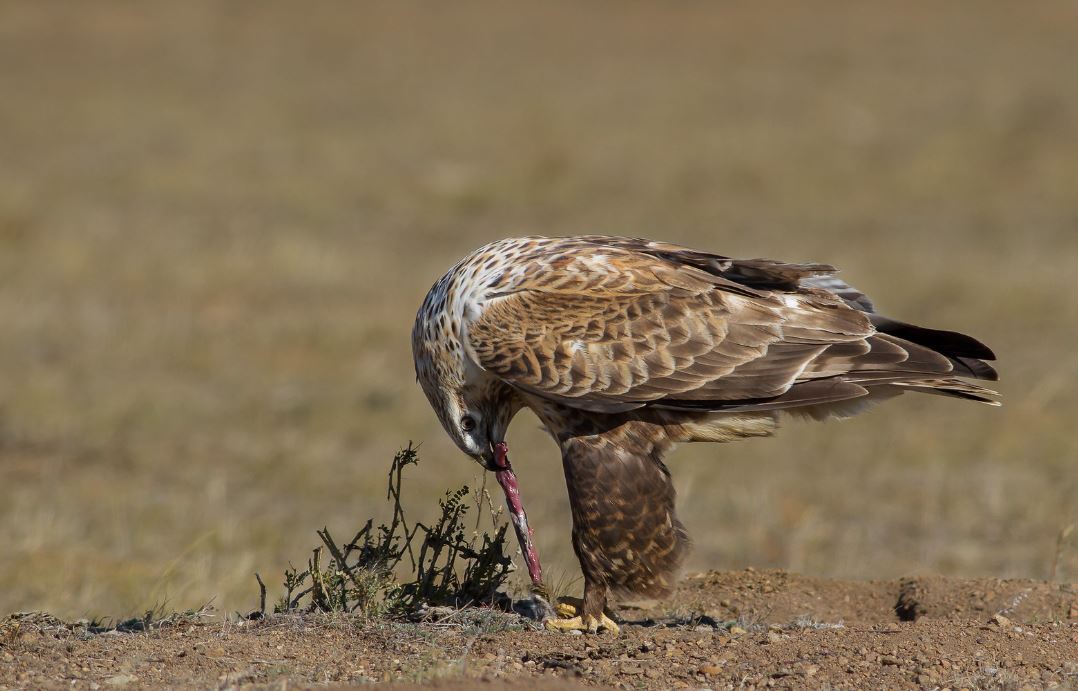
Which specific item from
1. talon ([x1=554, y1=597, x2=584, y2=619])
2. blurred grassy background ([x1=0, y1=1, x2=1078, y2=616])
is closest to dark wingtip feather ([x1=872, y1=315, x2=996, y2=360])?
talon ([x1=554, y1=597, x2=584, y2=619])

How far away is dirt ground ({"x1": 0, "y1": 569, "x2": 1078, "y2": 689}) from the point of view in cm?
451

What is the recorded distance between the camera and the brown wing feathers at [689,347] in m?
5.25

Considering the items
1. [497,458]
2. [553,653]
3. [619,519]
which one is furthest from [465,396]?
[553,653]

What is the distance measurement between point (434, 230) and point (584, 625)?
15071 mm

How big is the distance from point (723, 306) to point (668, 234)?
14169 millimetres

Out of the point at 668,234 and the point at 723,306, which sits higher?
the point at 668,234

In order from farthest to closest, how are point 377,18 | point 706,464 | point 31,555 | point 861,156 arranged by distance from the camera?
point 377,18, point 861,156, point 706,464, point 31,555

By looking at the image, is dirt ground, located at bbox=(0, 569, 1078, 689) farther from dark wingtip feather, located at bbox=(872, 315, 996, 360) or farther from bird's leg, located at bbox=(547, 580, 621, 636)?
dark wingtip feather, located at bbox=(872, 315, 996, 360)

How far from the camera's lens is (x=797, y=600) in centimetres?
607

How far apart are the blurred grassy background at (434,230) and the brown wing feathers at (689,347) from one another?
124 centimetres

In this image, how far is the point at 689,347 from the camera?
211 inches

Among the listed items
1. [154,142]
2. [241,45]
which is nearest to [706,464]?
[154,142]

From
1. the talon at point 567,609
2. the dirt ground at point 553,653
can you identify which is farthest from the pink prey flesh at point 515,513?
the dirt ground at point 553,653

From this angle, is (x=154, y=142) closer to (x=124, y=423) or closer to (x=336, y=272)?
(x=336, y=272)
